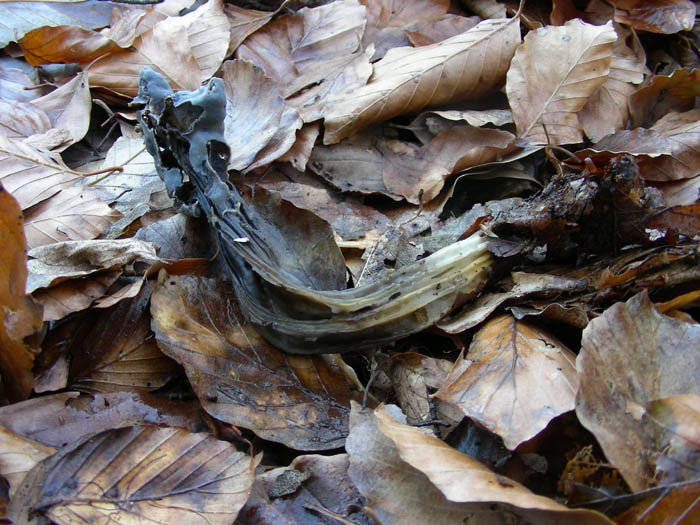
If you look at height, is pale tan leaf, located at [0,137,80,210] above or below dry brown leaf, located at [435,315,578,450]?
above

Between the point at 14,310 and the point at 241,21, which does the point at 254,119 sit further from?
the point at 14,310

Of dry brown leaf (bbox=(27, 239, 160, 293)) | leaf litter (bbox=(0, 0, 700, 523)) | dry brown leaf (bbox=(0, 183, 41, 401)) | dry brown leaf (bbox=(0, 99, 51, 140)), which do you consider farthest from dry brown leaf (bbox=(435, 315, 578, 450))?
dry brown leaf (bbox=(0, 99, 51, 140))

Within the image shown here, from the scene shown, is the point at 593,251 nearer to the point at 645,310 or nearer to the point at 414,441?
the point at 645,310

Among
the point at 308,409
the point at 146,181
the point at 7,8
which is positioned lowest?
the point at 308,409

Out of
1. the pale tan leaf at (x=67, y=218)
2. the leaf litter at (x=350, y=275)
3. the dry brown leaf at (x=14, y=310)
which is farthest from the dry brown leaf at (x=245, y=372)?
the pale tan leaf at (x=67, y=218)

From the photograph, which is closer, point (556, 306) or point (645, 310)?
point (645, 310)

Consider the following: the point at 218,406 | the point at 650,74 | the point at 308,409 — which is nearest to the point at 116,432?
the point at 218,406

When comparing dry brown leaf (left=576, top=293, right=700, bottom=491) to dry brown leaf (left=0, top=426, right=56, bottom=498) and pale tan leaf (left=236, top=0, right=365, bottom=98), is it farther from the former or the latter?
pale tan leaf (left=236, top=0, right=365, bottom=98)
